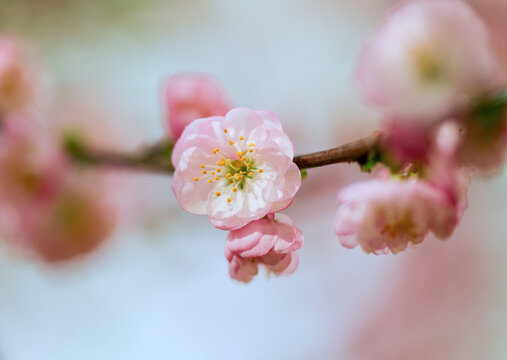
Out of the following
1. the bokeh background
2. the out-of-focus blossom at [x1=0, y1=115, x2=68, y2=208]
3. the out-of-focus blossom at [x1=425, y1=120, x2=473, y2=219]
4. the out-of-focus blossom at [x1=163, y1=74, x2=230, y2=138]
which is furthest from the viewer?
the bokeh background

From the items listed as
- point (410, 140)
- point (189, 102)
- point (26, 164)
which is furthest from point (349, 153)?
point (26, 164)

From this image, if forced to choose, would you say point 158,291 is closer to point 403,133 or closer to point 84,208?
point 84,208

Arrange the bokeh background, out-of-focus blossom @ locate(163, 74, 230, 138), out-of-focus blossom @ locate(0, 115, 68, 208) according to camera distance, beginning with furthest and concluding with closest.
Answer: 1. the bokeh background
2. out-of-focus blossom @ locate(0, 115, 68, 208)
3. out-of-focus blossom @ locate(163, 74, 230, 138)

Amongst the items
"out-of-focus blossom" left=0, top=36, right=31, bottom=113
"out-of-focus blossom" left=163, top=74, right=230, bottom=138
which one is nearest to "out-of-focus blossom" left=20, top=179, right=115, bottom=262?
"out-of-focus blossom" left=0, top=36, right=31, bottom=113

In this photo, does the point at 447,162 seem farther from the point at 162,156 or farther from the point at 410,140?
the point at 162,156

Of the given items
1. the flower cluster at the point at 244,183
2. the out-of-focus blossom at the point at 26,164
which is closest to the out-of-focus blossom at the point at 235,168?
the flower cluster at the point at 244,183

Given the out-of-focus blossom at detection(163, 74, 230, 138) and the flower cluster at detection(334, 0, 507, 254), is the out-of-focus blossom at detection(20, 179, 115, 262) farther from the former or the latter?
the flower cluster at detection(334, 0, 507, 254)
